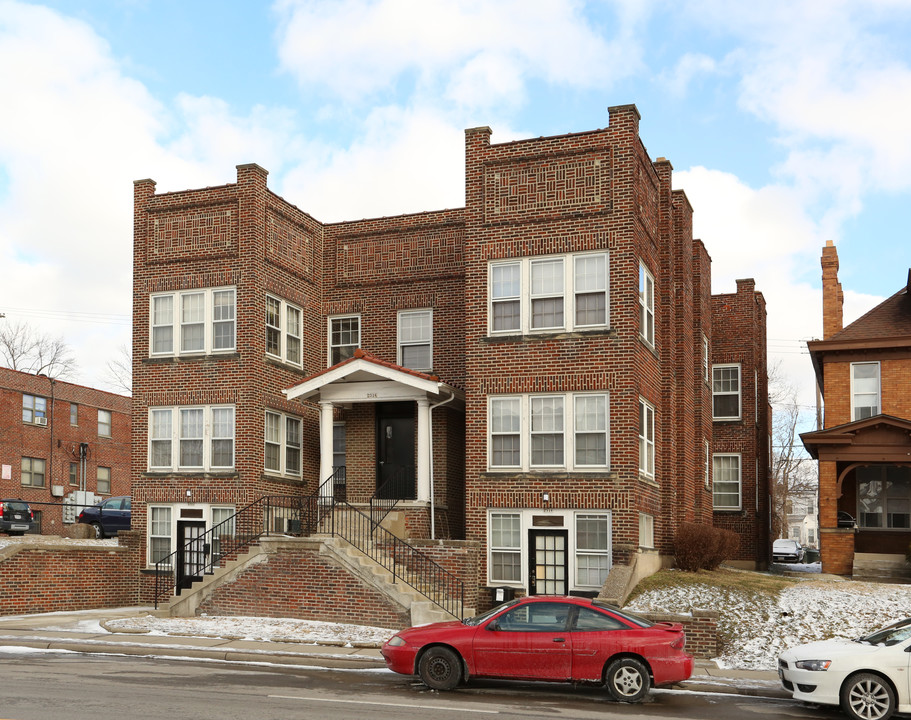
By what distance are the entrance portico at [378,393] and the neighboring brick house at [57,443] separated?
2448 centimetres

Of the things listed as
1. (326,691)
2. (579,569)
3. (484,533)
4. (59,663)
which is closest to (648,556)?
(579,569)

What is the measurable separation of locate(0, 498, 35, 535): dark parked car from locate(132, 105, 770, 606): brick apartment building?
904 cm

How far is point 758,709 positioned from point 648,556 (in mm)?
10238

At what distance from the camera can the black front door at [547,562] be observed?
22.8 meters

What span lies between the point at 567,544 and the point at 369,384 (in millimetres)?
6380

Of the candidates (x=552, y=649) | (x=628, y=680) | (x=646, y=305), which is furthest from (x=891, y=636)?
(x=646, y=305)

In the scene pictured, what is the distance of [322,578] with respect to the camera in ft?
70.3

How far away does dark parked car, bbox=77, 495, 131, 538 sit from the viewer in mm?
34375

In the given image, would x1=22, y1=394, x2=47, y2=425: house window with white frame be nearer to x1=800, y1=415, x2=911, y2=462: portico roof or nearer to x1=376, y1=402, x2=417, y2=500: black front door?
x1=376, y1=402, x2=417, y2=500: black front door

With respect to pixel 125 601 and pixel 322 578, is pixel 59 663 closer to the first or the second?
pixel 322 578

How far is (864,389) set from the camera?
1201 inches

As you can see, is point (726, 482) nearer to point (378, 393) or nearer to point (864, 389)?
point (864, 389)

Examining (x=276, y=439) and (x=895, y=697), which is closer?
(x=895, y=697)

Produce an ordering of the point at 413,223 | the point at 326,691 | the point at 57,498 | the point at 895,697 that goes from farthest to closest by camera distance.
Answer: the point at 57,498 < the point at 413,223 < the point at 326,691 < the point at 895,697
